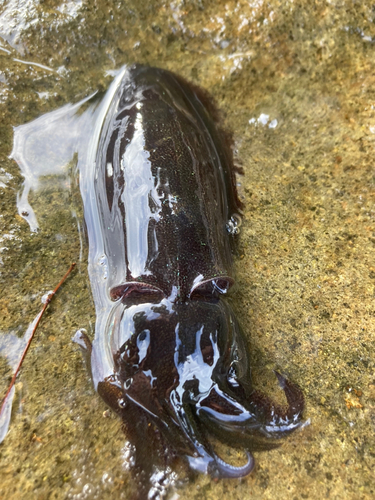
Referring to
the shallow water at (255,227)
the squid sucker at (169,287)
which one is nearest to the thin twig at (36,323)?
the shallow water at (255,227)

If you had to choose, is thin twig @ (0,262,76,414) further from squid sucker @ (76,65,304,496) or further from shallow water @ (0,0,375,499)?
squid sucker @ (76,65,304,496)

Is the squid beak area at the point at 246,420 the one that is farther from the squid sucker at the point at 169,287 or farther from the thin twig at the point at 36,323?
the thin twig at the point at 36,323

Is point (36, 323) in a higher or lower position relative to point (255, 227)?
lower

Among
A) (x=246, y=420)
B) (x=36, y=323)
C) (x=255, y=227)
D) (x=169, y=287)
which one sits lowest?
(x=246, y=420)

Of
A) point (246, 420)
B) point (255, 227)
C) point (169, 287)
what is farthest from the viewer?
point (255, 227)

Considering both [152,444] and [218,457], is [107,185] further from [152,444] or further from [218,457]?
[218,457]

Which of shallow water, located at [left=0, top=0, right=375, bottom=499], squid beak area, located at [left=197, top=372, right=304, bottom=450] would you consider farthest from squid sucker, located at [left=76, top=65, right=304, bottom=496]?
shallow water, located at [left=0, top=0, right=375, bottom=499]

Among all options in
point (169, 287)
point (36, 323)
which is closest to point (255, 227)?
point (169, 287)

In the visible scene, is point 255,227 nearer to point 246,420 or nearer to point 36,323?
point 246,420
